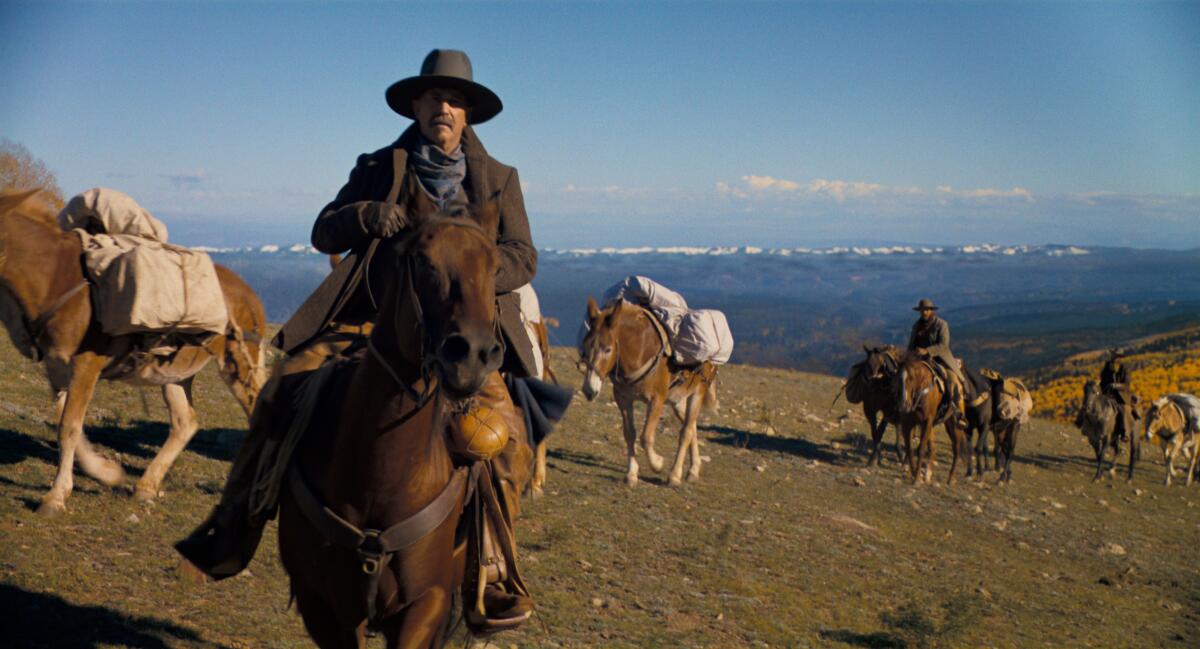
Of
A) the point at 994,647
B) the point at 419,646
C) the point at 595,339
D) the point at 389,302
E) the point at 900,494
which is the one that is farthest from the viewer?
the point at 900,494

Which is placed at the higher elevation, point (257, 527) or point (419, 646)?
point (257, 527)

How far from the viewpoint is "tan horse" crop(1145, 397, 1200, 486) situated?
2169cm

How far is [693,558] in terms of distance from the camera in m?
9.25

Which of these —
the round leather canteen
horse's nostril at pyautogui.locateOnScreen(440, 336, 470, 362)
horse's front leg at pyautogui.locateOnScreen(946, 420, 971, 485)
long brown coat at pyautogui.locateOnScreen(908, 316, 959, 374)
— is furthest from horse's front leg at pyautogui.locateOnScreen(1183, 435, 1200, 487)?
horse's nostril at pyautogui.locateOnScreen(440, 336, 470, 362)

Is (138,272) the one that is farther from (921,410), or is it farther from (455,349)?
(921,410)

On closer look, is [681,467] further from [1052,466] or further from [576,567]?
[1052,466]

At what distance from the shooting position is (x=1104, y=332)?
10719cm

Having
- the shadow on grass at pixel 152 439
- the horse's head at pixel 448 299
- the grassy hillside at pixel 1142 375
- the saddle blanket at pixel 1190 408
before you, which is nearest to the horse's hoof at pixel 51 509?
the shadow on grass at pixel 152 439

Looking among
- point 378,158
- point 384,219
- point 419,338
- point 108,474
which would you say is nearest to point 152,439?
point 108,474

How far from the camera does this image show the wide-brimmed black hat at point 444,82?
13.6ft

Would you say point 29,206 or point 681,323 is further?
point 681,323

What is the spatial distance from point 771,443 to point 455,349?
1583 cm

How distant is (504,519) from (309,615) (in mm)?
1006

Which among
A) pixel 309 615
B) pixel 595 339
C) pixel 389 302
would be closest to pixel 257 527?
pixel 309 615
